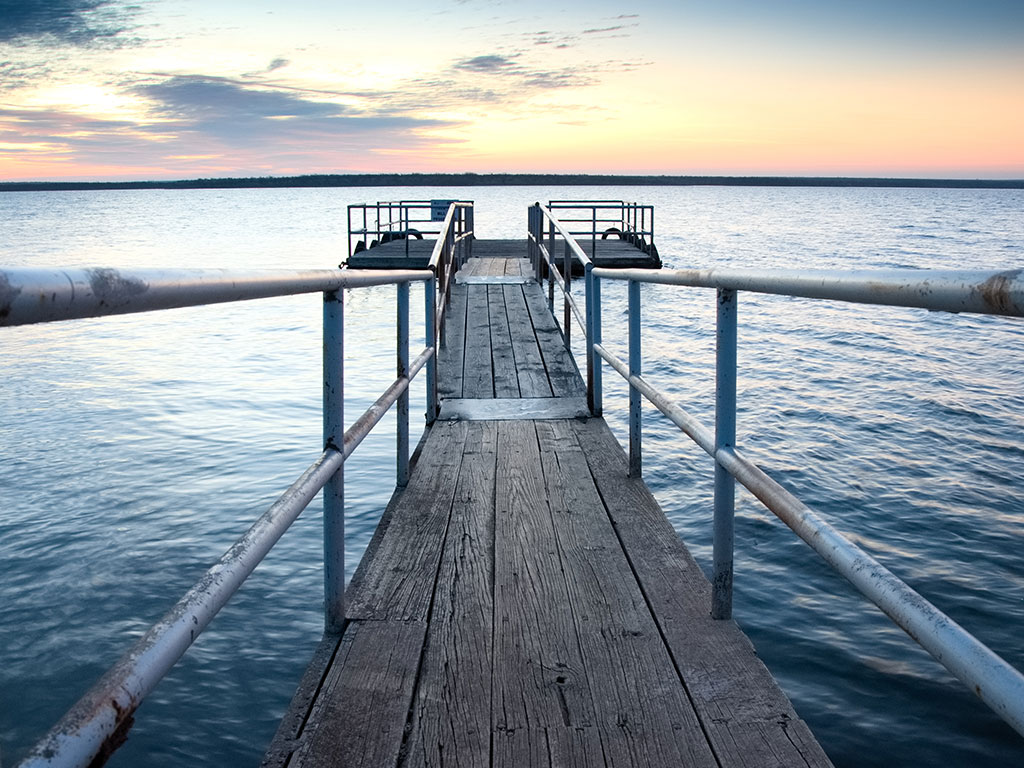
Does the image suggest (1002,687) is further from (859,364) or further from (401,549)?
(859,364)

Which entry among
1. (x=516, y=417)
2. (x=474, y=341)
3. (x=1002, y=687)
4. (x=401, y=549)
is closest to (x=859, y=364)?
(x=474, y=341)

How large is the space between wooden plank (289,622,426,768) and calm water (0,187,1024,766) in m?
1.59

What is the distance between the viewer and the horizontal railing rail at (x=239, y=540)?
35.9 inches

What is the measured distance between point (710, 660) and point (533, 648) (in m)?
0.50

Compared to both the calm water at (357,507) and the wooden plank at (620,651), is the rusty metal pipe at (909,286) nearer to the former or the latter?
the wooden plank at (620,651)

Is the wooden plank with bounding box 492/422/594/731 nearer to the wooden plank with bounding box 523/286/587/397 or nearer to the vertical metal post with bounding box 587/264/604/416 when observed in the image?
the vertical metal post with bounding box 587/264/604/416

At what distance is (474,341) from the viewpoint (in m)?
8.38

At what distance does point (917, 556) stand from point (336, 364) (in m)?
4.81

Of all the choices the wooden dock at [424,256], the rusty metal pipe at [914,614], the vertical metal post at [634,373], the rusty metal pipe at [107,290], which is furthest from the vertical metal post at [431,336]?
the wooden dock at [424,256]

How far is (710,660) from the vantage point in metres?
2.41

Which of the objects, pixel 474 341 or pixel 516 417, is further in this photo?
pixel 474 341

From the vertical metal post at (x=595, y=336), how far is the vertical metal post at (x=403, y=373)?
5.13 ft

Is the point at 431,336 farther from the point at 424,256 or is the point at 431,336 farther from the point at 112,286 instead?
the point at 424,256

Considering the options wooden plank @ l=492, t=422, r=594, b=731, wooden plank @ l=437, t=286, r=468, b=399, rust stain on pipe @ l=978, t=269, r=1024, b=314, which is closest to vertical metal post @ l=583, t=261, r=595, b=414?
wooden plank @ l=437, t=286, r=468, b=399
